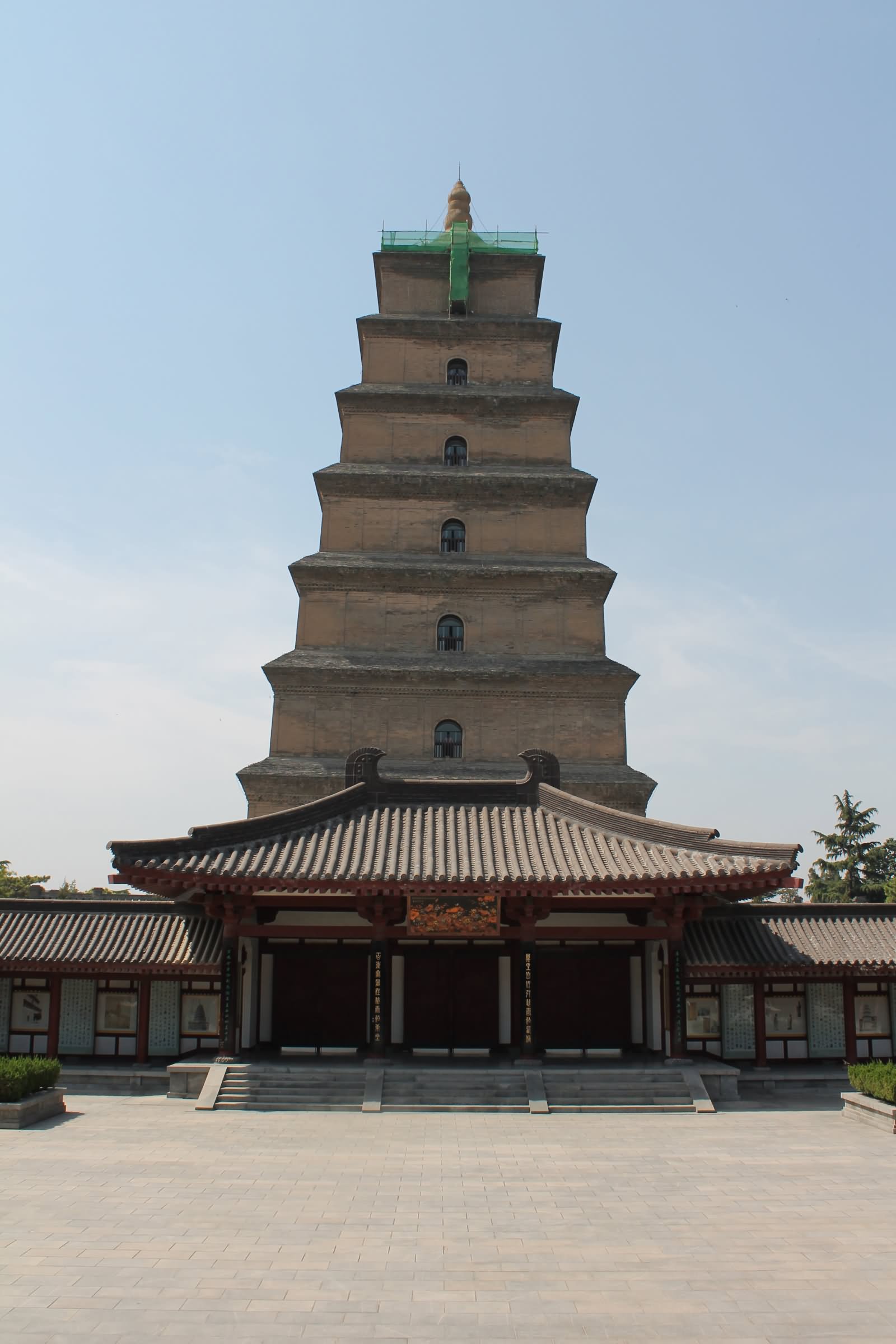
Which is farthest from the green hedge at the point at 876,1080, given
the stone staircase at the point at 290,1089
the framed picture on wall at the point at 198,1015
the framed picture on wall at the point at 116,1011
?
the framed picture on wall at the point at 116,1011

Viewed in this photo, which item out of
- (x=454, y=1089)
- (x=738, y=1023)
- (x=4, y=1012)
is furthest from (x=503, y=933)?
(x=4, y=1012)

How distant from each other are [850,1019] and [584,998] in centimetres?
493

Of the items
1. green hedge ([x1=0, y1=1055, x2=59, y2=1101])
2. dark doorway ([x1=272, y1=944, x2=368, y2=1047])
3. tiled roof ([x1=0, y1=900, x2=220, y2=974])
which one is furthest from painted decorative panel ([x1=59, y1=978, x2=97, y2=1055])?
green hedge ([x1=0, y1=1055, x2=59, y2=1101])

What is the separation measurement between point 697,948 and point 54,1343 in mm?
14367

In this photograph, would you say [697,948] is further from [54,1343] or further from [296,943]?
[54,1343]

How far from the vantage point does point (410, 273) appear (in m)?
33.5

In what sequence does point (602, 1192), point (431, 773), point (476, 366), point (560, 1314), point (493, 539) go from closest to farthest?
1. point (560, 1314)
2. point (602, 1192)
3. point (431, 773)
4. point (493, 539)
5. point (476, 366)

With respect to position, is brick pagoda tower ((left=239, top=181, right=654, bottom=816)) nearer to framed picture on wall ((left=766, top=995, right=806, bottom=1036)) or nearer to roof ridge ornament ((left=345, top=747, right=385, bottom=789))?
roof ridge ornament ((left=345, top=747, right=385, bottom=789))

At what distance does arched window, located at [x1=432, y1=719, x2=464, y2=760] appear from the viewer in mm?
28125

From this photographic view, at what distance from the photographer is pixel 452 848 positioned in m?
19.2

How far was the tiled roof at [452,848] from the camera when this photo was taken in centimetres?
1742

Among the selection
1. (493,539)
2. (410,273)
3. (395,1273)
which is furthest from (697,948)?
(410,273)

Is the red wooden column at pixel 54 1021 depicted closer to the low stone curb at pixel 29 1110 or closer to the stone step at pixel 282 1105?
the low stone curb at pixel 29 1110

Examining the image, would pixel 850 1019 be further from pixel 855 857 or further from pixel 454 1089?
pixel 855 857
